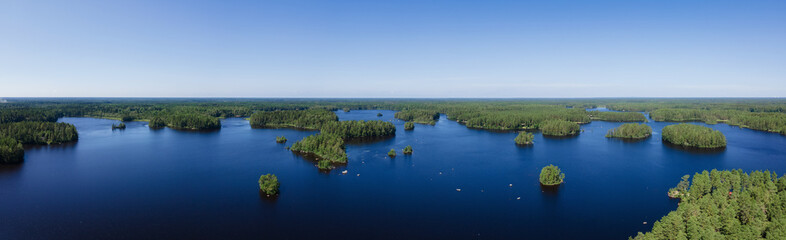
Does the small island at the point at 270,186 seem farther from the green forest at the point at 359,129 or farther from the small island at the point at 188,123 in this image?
the small island at the point at 188,123

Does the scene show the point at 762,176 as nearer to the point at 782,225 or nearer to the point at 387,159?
the point at 782,225

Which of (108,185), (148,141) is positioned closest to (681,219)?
(108,185)

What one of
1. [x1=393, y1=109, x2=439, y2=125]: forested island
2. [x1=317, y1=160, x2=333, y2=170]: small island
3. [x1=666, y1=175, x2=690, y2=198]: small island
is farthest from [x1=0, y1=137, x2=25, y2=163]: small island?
[x1=393, y1=109, x2=439, y2=125]: forested island

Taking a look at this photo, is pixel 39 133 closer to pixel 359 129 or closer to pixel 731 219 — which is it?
pixel 359 129

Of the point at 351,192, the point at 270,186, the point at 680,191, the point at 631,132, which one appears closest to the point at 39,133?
the point at 270,186

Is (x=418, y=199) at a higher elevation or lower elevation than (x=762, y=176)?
lower

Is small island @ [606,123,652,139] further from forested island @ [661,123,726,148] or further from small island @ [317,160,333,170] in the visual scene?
small island @ [317,160,333,170]
